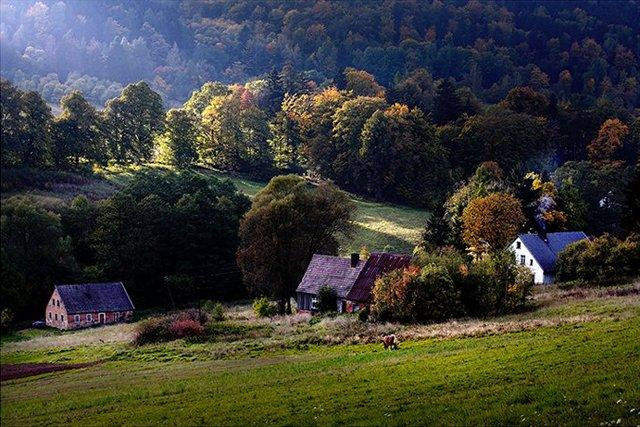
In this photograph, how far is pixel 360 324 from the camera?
1620 inches

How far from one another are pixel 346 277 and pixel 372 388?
2929 centimetres

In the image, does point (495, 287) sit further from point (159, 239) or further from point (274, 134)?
point (274, 134)

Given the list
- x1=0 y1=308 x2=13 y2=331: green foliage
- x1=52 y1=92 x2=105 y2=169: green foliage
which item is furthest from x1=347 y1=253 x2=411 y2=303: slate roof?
x1=0 y1=308 x2=13 y2=331: green foliage

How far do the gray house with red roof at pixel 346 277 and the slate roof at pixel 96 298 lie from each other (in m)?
28.4

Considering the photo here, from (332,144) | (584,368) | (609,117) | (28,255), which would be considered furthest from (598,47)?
(28,255)

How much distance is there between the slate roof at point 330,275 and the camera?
50969mm

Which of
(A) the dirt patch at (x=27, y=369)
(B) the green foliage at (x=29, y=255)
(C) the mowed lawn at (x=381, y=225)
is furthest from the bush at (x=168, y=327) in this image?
(C) the mowed lawn at (x=381, y=225)

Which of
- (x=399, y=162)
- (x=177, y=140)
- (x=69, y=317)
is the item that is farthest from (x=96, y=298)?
(x=399, y=162)

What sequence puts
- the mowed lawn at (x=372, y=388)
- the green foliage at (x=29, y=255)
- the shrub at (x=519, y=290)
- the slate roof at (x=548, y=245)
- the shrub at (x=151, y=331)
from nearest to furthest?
the green foliage at (x=29, y=255), the mowed lawn at (x=372, y=388), the shrub at (x=151, y=331), the shrub at (x=519, y=290), the slate roof at (x=548, y=245)

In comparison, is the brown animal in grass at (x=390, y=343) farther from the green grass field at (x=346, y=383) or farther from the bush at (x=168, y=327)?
the bush at (x=168, y=327)

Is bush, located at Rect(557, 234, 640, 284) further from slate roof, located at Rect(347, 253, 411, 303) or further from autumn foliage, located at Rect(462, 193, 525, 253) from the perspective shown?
slate roof, located at Rect(347, 253, 411, 303)

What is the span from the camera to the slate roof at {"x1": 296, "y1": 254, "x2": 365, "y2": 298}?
50969 millimetres

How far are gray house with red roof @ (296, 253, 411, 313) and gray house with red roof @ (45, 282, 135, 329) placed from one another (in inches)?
1113

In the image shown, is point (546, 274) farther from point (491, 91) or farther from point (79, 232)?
point (491, 91)
